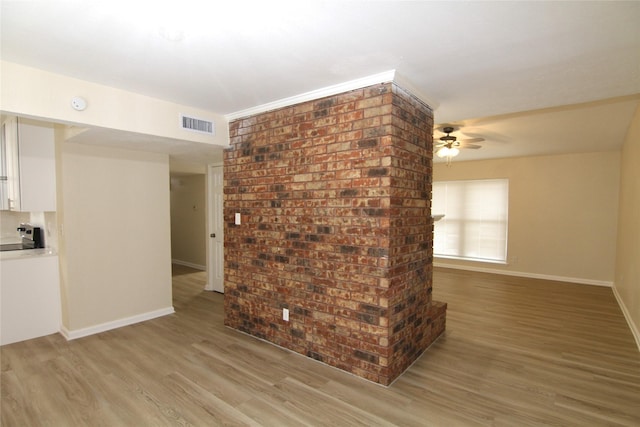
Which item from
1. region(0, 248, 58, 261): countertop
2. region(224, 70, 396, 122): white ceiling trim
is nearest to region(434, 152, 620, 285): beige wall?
region(224, 70, 396, 122): white ceiling trim

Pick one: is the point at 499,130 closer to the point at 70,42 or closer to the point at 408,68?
the point at 408,68

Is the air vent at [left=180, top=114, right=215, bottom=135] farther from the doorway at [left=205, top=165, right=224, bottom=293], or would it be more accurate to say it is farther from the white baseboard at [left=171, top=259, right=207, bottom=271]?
the white baseboard at [left=171, top=259, right=207, bottom=271]

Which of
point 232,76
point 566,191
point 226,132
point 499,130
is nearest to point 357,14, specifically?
point 232,76

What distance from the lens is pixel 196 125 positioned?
3.20 metres

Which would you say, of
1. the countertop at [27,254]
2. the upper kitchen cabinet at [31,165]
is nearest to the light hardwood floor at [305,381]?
the countertop at [27,254]

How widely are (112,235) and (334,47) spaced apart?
10.7ft

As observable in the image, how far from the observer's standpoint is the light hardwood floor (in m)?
2.13

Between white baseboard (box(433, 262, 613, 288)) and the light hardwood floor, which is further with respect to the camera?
white baseboard (box(433, 262, 613, 288))

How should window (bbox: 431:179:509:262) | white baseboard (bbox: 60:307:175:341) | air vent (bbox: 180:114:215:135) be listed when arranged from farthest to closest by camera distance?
window (bbox: 431:179:509:262)
white baseboard (bbox: 60:307:175:341)
air vent (bbox: 180:114:215:135)

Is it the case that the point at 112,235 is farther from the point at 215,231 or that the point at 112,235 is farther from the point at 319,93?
the point at 319,93

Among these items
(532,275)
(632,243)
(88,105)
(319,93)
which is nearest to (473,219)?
(532,275)

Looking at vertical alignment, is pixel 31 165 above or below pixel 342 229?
above

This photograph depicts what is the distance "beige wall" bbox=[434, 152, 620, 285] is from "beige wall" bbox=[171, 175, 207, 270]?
6124mm

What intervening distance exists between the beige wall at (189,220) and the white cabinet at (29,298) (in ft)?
10.4
